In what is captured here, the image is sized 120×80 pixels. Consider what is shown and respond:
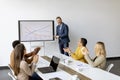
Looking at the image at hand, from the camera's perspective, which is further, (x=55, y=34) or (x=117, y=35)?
(x=117, y=35)

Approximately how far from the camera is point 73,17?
7387mm

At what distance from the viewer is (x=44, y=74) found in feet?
10.2

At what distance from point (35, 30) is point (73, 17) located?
1.52 metres

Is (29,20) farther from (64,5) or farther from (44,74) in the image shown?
(44,74)

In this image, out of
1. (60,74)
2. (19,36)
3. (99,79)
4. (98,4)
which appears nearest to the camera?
(99,79)

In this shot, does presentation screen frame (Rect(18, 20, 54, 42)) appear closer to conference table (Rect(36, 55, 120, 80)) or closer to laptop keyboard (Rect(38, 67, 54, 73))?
conference table (Rect(36, 55, 120, 80))

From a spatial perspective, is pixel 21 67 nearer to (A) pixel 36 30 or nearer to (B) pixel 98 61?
(B) pixel 98 61

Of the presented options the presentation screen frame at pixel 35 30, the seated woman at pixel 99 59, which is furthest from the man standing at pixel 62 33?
the seated woman at pixel 99 59

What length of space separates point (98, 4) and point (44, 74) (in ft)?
17.0

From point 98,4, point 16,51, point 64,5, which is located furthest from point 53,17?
point 16,51

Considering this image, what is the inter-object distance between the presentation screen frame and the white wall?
1.06 feet

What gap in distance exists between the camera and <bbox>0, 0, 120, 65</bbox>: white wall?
6.64m

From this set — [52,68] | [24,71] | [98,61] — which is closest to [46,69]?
[52,68]

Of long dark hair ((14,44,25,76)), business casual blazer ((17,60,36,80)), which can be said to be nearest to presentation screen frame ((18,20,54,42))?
long dark hair ((14,44,25,76))
